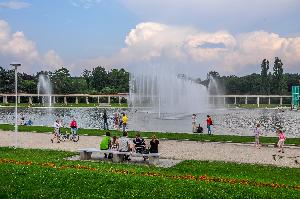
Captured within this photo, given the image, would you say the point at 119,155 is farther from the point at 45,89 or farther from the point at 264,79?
the point at 264,79

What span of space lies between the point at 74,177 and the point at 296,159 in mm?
12309

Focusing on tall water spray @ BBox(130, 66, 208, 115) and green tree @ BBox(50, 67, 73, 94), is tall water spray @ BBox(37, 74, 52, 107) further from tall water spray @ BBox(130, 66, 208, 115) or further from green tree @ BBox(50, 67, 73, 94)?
tall water spray @ BBox(130, 66, 208, 115)

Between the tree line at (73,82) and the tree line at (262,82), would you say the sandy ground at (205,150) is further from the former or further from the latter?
the tree line at (73,82)

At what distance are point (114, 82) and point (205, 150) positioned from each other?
154 meters

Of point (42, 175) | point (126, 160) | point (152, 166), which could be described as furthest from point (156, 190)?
point (126, 160)

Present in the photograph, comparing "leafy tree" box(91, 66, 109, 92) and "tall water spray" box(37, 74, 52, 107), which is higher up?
"leafy tree" box(91, 66, 109, 92)

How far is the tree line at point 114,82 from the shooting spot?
151875mm

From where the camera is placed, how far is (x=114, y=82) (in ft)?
578

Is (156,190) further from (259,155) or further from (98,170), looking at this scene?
(259,155)

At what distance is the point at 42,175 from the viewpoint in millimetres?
13289

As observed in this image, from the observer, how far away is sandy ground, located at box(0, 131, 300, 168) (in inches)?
808

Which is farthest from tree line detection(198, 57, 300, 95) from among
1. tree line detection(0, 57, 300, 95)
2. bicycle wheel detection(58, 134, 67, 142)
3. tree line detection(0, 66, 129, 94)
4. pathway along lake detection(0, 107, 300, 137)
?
bicycle wheel detection(58, 134, 67, 142)

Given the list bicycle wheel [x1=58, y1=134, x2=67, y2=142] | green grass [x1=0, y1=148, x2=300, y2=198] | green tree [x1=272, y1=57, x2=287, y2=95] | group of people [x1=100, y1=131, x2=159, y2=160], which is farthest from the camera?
green tree [x1=272, y1=57, x2=287, y2=95]

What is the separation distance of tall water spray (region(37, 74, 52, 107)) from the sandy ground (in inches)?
4586
